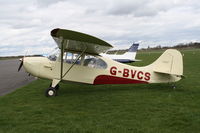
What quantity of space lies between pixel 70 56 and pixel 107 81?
1.80 meters

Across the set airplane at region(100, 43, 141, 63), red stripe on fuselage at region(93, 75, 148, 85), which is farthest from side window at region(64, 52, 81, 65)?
airplane at region(100, 43, 141, 63)

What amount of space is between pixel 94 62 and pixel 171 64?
3.05 metres

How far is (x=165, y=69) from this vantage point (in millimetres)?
9281

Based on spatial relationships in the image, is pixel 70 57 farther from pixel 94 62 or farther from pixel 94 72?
pixel 94 72

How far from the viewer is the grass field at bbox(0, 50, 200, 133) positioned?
4761 mm

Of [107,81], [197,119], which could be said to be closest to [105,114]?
[197,119]

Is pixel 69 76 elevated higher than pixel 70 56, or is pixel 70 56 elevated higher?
pixel 70 56

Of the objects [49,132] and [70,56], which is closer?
[49,132]

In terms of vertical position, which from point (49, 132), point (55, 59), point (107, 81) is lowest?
point (49, 132)

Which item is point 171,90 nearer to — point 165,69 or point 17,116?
point 165,69

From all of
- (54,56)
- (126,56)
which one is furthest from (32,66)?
(126,56)

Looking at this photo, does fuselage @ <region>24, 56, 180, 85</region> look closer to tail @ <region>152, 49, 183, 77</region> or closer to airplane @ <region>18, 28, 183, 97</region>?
airplane @ <region>18, 28, 183, 97</region>

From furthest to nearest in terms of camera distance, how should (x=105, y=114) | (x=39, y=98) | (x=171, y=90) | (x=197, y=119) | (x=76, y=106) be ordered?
1. (x=171, y=90)
2. (x=39, y=98)
3. (x=76, y=106)
4. (x=105, y=114)
5. (x=197, y=119)

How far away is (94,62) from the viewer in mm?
9320
